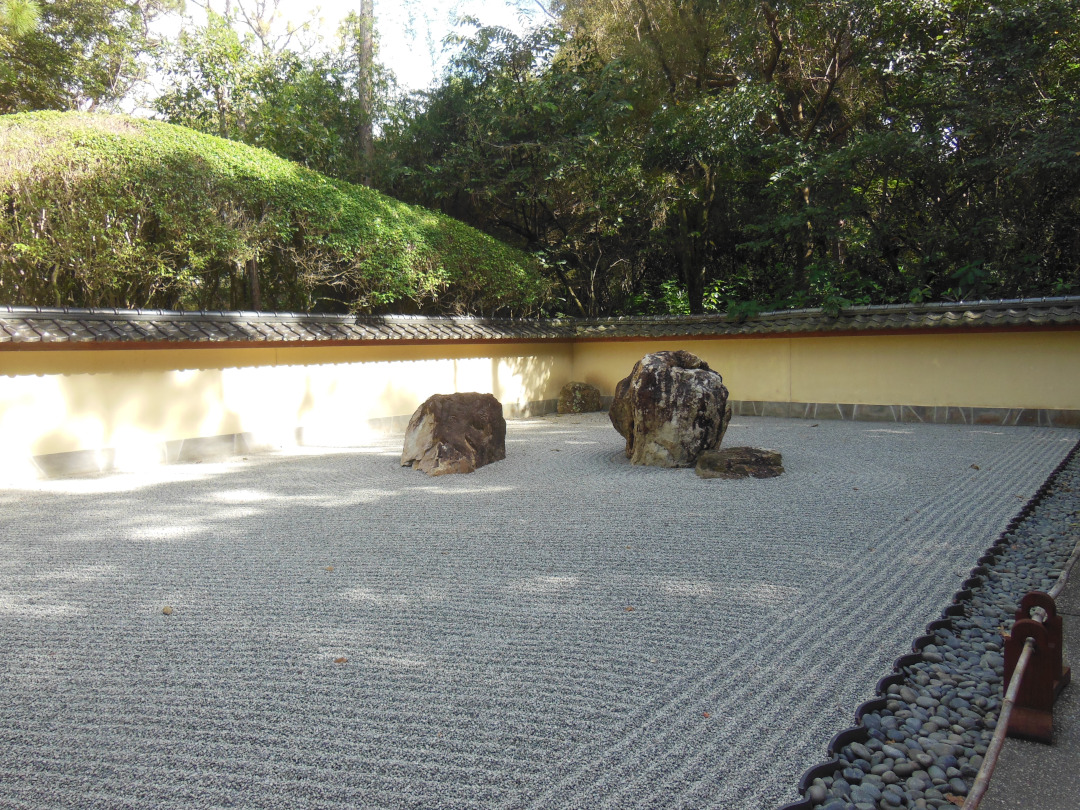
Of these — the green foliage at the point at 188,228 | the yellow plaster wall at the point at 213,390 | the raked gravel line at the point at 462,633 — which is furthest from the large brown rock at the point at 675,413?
the green foliage at the point at 188,228

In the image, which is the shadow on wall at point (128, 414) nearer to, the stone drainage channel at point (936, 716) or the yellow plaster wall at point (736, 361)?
the yellow plaster wall at point (736, 361)

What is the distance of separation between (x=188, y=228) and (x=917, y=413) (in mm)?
9312

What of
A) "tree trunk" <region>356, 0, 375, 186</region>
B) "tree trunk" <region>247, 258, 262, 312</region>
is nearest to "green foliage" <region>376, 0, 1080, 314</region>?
"tree trunk" <region>356, 0, 375, 186</region>

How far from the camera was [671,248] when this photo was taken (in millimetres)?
12781

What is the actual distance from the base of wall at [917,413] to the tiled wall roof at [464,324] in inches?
44.5

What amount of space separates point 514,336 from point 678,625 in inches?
322

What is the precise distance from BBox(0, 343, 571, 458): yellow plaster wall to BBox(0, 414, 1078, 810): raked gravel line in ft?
2.82

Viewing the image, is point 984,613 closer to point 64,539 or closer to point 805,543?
point 805,543

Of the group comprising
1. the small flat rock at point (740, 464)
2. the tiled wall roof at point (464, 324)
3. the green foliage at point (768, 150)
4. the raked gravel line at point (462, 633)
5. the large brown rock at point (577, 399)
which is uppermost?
the green foliage at point (768, 150)

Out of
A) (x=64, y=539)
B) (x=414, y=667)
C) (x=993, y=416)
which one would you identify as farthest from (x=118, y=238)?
(x=993, y=416)

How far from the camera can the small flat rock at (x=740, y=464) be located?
6047mm

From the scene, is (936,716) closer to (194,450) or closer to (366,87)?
(194,450)

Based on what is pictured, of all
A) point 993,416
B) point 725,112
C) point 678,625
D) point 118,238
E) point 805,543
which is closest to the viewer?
point 678,625

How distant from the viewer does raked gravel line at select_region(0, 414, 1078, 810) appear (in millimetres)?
1945
